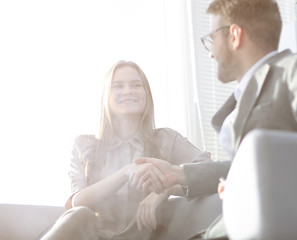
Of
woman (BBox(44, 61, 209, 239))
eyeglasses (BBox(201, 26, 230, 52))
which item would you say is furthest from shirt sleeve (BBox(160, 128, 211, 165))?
eyeglasses (BBox(201, 26, 230, 52))

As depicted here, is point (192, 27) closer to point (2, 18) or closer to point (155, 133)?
point (2, 18)

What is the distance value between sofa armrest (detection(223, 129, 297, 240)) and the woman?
845mm

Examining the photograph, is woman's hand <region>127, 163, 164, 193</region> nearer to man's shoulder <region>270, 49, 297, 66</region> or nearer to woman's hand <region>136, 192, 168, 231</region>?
woman's hand <region>136, 192, 168, 231</region>

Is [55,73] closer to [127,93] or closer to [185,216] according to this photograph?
[127,93]

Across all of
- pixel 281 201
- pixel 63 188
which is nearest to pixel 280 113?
pixel 281 201

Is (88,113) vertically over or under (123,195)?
over

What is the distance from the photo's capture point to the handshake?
1634 millimetres

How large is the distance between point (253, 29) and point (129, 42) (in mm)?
2121

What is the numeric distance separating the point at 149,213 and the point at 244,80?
624mm

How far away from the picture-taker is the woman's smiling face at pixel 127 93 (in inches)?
91.4

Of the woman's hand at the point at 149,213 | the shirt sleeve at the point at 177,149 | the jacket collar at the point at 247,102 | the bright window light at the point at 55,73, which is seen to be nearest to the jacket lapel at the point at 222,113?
the jacket collar at the point at 247,102

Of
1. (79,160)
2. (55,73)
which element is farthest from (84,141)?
(55,73)

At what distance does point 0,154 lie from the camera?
3244mm

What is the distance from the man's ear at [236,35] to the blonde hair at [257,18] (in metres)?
0.01
